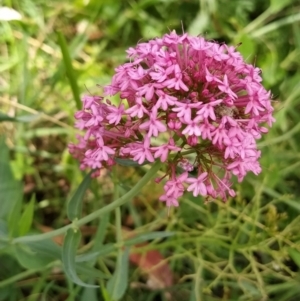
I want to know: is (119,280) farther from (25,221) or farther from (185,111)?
(185,111)

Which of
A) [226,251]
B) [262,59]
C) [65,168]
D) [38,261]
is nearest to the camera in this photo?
[38,261]

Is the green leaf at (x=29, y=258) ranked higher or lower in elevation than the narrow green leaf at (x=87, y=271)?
higher

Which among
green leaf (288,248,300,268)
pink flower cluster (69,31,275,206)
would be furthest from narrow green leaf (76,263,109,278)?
green leaf (288,248,300,268)

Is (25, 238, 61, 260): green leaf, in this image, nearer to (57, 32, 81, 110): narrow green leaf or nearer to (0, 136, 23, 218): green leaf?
(0, 136, 23, 218): green leaf

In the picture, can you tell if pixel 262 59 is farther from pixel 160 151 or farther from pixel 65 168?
pixel 160 151

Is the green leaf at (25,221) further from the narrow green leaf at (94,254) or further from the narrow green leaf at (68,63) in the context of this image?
the narrow green leaf at (68,63)

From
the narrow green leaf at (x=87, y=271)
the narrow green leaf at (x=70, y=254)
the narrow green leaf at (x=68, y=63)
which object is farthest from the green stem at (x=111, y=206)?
the narrow green leaf at (x=68, y=63)

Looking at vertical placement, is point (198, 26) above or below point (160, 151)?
above

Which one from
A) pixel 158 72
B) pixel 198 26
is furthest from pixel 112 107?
pixel 198 26
